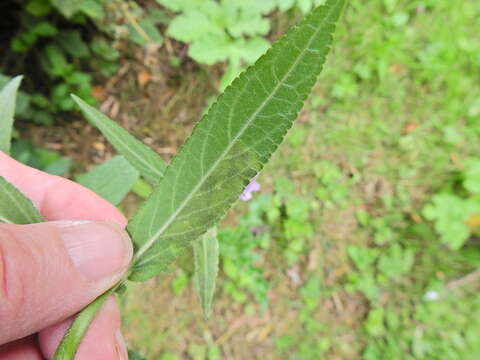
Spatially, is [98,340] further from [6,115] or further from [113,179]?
[6,115]

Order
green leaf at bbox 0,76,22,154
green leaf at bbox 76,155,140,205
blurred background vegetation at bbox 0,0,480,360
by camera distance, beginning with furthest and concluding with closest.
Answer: blurred background vegetation at bbox 0,0,480,360
green leaf at bbox 76,155,140,205
green leaf at bbox 0,76,22,154

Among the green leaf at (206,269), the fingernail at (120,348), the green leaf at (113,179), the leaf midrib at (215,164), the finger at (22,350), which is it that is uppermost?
the leaf midrib at (215,164)

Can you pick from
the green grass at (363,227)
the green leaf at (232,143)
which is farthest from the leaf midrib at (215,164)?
the green grass at (363,227)

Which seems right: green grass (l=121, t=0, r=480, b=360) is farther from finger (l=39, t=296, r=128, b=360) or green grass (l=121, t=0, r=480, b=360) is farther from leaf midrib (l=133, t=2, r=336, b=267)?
leaf midrib (l=133, t=2, r=336, b=267)

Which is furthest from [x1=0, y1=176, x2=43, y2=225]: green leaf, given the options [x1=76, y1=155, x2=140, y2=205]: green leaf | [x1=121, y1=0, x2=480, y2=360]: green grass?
[x1=121, y1=0, x2=480, y2=360]: green grass

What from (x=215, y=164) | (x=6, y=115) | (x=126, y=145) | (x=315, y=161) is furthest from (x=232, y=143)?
(x=315, y=161)

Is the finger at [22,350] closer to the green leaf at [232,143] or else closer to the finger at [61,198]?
the finger at [61,198]

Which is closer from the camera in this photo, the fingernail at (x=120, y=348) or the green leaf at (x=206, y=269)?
the green leaf at (x=206, y=269)
